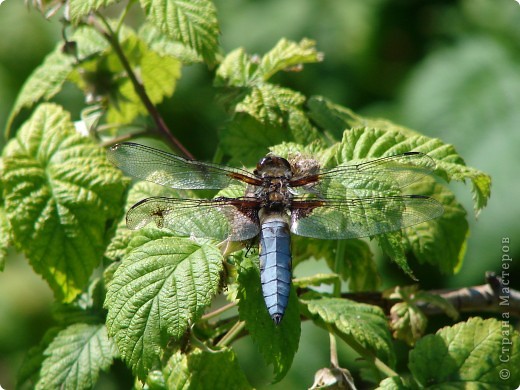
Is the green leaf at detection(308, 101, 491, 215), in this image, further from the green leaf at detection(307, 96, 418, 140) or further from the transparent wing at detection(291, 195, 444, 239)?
the green leaf at detection(307, 96, 418, 140)

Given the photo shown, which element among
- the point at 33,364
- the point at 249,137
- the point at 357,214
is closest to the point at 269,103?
the point at 249,137

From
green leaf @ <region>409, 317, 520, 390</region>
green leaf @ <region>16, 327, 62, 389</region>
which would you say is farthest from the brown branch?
green leaf @ <region>16, 327, 62, 389</region>

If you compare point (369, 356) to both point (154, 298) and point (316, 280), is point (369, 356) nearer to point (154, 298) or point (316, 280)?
point (316, 280)

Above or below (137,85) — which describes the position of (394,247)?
below

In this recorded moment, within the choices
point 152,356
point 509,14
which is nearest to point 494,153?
point 509,14

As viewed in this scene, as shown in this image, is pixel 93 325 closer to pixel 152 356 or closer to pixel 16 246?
pixel 16 246

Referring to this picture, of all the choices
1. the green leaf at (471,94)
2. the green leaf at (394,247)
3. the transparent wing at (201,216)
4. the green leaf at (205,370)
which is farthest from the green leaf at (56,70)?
the green leaf at (471,94)
